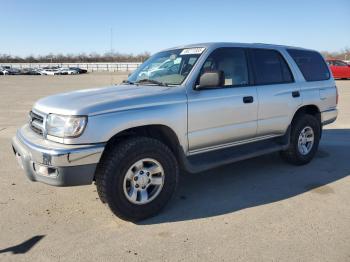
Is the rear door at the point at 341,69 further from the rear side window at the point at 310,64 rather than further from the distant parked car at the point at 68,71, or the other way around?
the distant parked car at the point at 68,71

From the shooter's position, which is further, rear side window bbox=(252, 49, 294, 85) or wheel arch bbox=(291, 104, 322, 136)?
wheel arch bbox=(291, 104, 322, 136)

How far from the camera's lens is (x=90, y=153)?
3.20m

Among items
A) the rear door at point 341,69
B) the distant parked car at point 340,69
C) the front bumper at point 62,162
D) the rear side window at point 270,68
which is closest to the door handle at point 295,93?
the rear side window at point 270,68

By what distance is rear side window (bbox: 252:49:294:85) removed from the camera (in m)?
4.73

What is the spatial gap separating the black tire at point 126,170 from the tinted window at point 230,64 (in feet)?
4.08

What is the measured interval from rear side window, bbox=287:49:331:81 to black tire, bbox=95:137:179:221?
293 cm

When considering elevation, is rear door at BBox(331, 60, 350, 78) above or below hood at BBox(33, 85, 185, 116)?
above

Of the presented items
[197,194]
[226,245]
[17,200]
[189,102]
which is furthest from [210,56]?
[17,200]

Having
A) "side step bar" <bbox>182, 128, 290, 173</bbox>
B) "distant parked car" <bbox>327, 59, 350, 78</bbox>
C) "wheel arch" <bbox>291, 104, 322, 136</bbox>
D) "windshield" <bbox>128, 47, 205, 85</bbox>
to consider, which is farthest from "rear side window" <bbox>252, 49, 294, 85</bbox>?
"distant parked car" <bbox>327, 59, 350, 78</bbox>

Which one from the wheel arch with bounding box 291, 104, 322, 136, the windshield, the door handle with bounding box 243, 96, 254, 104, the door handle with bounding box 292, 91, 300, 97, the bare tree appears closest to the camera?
the windshield

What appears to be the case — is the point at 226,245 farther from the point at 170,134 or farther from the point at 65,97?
the point at 65,97

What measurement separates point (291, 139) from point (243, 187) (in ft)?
4.25

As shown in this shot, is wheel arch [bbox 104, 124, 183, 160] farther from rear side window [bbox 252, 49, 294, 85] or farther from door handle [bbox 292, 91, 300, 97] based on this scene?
door handle [bbox 292, 91, 300, 97]

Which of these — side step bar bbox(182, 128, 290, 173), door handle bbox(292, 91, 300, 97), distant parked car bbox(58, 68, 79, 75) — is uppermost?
distant parked car bbox(58, 68, 79, 75)
